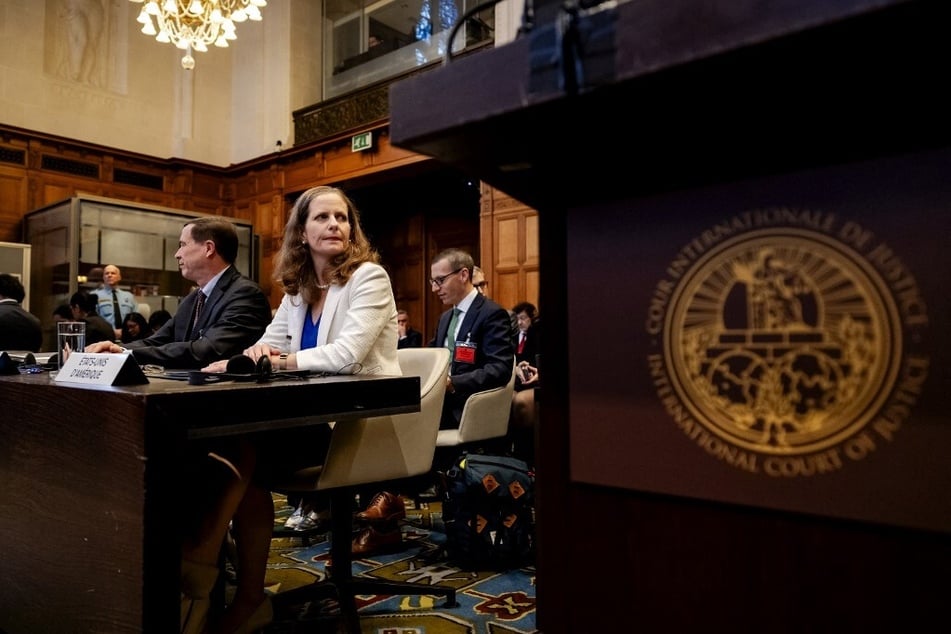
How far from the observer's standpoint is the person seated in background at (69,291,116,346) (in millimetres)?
4621

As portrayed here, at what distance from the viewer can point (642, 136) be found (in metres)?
0.54

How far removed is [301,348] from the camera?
2.00 metres

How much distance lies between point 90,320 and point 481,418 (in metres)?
3.44

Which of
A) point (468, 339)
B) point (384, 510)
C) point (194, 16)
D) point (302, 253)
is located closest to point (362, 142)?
point (194, 16)

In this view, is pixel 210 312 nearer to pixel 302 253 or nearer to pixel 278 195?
pixel 302 253

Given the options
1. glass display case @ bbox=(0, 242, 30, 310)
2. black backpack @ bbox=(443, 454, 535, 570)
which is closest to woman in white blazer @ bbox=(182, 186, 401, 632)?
black backpack @ bbox=(443, 454, 535, 570)

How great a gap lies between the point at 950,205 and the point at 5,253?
8964mm

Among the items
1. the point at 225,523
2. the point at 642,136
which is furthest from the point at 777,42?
the point at 225,523

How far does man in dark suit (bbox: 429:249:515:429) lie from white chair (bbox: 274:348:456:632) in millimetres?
845

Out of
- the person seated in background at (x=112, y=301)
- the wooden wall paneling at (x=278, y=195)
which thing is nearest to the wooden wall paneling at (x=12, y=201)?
the wooden wall paneling at (x=278, y=195)

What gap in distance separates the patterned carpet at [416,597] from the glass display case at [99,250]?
567 cm

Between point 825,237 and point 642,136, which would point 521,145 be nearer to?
point 642,136

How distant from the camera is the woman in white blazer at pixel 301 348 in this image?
1.57m

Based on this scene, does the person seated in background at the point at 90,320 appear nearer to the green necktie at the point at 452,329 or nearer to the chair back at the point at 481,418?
the green necktie at the point at 452,329
